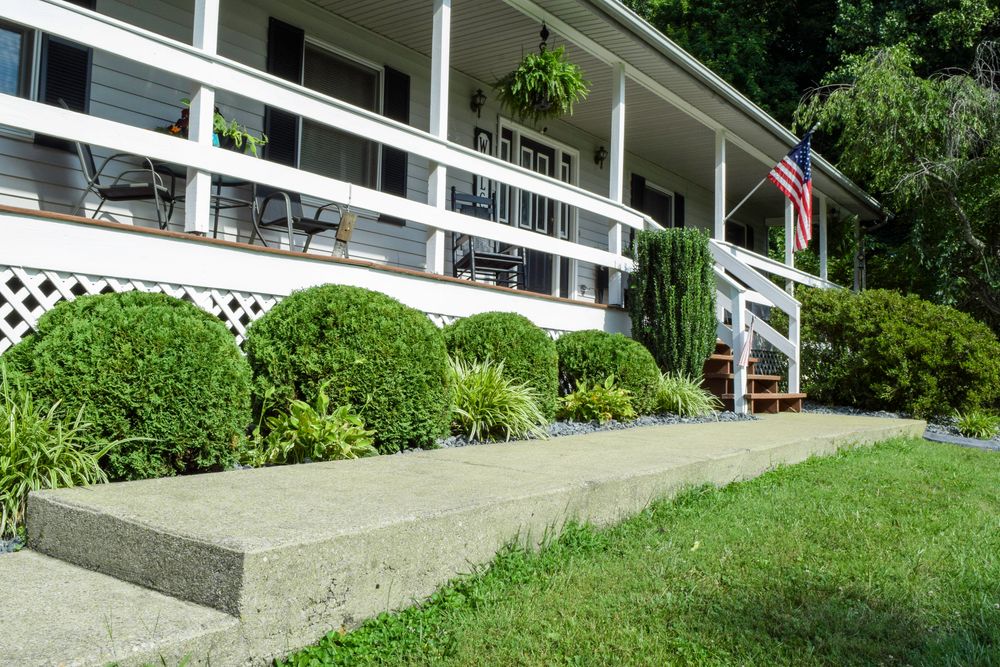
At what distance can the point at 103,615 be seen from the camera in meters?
2.06

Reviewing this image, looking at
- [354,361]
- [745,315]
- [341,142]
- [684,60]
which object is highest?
[684,60]

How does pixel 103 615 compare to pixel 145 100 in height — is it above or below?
below

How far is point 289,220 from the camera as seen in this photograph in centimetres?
616

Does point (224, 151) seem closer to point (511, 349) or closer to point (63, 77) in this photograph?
point (63, 77)

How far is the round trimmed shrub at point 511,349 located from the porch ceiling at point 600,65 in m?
3.49

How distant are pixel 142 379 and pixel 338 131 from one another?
534 centimetres

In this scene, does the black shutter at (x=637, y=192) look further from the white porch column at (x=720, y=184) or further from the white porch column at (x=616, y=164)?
the white porch column at (x=616, y=164)

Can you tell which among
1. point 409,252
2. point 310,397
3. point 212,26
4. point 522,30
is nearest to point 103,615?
point 310,397

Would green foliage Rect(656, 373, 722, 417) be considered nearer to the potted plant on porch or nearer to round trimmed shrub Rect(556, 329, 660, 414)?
round trimmed shrub Rect(556, 329, 660, 414)

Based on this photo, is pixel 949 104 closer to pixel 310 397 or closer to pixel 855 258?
pixel 855 258

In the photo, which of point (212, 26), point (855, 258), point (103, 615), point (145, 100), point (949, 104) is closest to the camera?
point (103, 615)

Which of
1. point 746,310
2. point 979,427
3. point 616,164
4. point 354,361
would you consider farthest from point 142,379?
point 979,427

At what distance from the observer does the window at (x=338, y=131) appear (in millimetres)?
8070

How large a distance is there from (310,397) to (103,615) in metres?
2.40
